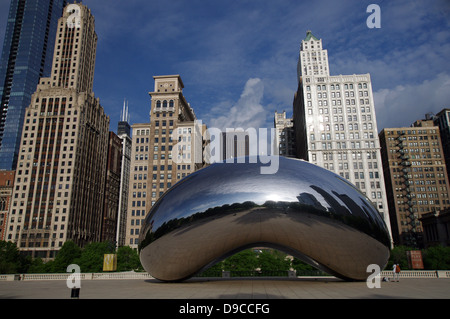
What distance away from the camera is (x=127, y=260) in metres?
62.9

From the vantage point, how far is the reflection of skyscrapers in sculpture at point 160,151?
92188 millimetres

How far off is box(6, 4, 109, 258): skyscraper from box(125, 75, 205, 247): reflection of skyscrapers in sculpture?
19.7 metres

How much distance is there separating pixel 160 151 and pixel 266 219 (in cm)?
8708

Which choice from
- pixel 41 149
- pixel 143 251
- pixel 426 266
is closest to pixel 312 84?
pixel 426 266

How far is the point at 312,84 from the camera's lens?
9669 cm

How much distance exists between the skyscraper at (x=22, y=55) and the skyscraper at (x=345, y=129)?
128 m

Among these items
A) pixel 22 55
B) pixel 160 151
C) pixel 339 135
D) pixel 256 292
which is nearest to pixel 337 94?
pixel 339 135

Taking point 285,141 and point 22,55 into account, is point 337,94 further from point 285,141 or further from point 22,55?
point 22,55

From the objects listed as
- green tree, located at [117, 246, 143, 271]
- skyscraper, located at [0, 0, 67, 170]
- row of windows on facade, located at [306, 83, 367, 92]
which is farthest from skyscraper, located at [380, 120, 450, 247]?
skyscraper, located at [0, 0, 67, 170]

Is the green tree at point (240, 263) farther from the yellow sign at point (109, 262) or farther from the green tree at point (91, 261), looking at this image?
the green tree at point (91, 261)

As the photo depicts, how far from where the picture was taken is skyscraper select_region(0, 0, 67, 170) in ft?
482

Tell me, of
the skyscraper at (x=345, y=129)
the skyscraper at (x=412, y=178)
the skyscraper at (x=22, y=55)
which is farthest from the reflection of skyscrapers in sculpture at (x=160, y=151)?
the skyscraper at (x=22, y=55)

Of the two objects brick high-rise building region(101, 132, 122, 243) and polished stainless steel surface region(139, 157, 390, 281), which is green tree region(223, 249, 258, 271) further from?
brick high-rise building region(101, 132, 122, 243)
